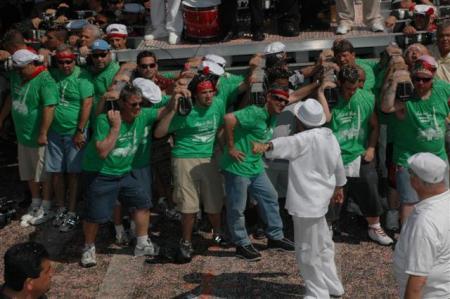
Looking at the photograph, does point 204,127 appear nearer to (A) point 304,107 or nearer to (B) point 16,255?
(A) point 304,107

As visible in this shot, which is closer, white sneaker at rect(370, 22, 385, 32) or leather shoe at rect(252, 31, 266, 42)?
leather shoe at rect(252, 31, 266, 42)

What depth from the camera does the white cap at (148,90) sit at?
770 centimetres

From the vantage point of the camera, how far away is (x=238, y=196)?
25.2 feet

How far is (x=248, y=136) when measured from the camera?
25.0 feet

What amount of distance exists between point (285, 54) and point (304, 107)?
73.7 inches

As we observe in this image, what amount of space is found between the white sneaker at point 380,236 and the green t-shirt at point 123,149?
7.39ft

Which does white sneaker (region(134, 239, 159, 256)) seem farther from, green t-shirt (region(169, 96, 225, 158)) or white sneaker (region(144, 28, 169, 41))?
white sneaker (region(144, 28, 169, 41))

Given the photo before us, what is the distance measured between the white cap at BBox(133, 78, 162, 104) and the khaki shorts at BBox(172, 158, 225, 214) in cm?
57

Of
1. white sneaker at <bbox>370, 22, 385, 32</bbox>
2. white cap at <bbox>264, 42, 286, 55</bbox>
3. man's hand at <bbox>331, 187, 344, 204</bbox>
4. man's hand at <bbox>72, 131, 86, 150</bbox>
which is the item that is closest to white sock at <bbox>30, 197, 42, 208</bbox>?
man's hand at <bbox>72, 131, 86, 150</bbox>

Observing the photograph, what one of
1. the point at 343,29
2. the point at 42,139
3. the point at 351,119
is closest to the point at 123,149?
the point at 42,139

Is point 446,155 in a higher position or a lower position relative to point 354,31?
lower

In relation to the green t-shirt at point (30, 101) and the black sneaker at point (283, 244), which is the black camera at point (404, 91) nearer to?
the black sneaker at point (283, 244)

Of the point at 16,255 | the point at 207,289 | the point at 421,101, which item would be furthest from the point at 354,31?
the point at 16,255

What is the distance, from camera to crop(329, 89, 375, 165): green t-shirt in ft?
25.8
